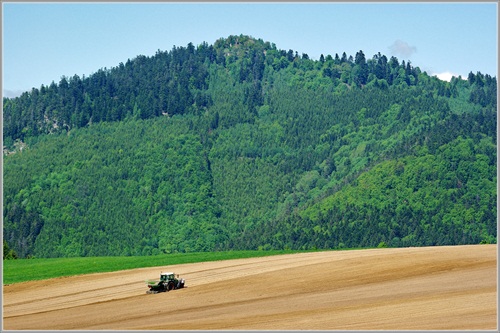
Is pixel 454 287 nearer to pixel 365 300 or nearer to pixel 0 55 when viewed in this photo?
pixel 365 300

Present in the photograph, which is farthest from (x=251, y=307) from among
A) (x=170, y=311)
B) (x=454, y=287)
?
(x=454, y=287)

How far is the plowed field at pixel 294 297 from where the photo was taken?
5169 centimetres

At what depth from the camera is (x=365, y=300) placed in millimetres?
58781

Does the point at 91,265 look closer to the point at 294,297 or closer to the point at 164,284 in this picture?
the point at 164,284

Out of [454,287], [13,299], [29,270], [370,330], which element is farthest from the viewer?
[29,270]

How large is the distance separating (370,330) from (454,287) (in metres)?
15.1

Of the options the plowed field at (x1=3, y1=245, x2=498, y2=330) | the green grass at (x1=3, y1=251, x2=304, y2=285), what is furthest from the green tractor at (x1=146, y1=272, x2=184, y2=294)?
the green grass at (x1=3, y1=251, x2=304, y2=285)

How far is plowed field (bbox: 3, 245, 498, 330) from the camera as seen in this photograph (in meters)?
51.7

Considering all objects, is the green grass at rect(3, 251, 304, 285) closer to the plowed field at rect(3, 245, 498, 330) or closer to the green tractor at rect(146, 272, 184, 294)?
the plowed field at rect(3, 245, 498, 330)

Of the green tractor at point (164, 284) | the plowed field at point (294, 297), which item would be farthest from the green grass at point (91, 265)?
the green tractor at point (164, 284)

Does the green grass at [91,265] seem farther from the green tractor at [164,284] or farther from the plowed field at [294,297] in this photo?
the green tractor at [164,284]

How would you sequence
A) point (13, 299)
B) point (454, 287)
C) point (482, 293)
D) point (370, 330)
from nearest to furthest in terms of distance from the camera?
point (370, 330), point (482, 293), point (454, 287), point (13, 299)

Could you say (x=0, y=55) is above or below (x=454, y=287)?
above

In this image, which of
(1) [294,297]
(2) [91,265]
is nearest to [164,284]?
(1) [294,297]
